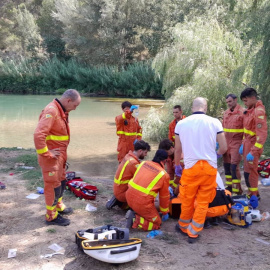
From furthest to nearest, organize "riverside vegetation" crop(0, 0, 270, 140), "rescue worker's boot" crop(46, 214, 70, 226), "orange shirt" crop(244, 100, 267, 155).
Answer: "riverside vegetation" crop(0, 0, 270, 140) < "orange shirt" crop(244, 100, 267, 155) < "rescue worker's boot" crop(46, 214, 70, 226)

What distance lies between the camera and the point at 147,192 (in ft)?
13.3

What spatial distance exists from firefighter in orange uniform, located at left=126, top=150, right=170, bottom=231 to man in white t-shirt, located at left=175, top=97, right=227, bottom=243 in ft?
1.08

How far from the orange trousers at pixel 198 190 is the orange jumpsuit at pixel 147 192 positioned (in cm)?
32

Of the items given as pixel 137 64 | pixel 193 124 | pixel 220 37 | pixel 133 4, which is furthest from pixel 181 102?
pixel 133 4

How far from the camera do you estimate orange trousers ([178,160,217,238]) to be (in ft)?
12.5

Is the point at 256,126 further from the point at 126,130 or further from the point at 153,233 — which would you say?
the point at 126,130

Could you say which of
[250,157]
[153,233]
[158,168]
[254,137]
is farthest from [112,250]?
[254,137]

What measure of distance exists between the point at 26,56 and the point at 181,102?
37.0m

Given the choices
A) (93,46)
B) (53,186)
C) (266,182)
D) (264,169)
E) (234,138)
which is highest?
(93,46)

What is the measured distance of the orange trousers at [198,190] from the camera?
3809 mm

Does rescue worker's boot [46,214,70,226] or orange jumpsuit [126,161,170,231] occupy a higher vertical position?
orange jumpsuit [126,161,170,231]

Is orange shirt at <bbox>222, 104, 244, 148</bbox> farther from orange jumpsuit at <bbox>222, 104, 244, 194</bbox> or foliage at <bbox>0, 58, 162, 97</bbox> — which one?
foliage at <bbox>0, 58, 162, 97</bbox>

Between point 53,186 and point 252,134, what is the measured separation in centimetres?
323

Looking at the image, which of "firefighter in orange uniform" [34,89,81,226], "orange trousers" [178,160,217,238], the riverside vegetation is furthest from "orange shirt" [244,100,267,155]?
the riverside vegetation
